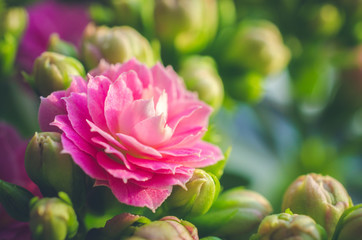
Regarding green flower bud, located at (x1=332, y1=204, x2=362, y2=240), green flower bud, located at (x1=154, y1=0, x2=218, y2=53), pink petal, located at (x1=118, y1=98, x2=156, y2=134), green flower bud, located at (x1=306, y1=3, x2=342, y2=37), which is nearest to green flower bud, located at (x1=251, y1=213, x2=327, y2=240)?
green flower bud, located at (x1=332, y1=204, x2=362, y2=240)

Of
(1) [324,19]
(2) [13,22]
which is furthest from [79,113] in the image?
(1) [324,19]

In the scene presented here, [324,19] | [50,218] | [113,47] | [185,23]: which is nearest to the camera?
[50,218]

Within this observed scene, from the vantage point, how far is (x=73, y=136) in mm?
354

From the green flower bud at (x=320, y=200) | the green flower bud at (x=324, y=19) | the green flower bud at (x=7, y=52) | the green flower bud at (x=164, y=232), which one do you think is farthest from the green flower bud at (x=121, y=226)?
the green flower bud at (x=324, y=19)

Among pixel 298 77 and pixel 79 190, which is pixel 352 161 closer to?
pixel 298 77

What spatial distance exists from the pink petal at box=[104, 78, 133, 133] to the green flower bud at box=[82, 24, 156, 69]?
4.4 inches

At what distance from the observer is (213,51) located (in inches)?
26.9

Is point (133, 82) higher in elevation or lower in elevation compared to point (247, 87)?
higher

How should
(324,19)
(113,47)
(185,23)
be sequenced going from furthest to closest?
(324,19)
(185,23)
(113,47)

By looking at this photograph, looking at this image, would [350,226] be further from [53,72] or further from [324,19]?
[324,19]

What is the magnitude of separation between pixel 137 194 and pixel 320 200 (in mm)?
161

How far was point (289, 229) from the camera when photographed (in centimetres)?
36

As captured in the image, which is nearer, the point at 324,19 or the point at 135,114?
the point at 135,114

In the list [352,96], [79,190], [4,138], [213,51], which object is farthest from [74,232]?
[352,96]
